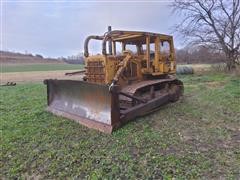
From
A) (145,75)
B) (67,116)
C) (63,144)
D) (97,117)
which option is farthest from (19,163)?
(145,75)

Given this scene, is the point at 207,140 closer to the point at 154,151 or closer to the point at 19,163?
the point at 154,151

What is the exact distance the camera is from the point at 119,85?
19.7 feet

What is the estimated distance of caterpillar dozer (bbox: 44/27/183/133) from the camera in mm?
5254

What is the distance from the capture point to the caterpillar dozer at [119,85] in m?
5.25

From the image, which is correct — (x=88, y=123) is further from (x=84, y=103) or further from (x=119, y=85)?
(x=119, y=85)

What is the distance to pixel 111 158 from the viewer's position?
3.91 m

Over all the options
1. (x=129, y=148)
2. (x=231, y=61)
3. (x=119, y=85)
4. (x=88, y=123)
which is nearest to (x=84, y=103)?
(x=88, y=123)

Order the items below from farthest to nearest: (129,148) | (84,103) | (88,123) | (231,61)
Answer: (231,61) < (84,103) < (88,123) < (129,148)

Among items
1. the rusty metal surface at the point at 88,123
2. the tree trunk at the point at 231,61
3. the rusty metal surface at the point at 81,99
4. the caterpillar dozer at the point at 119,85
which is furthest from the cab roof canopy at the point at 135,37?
the tree trunk at the point at 231,61

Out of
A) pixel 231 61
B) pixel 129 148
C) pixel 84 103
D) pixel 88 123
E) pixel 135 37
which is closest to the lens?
pixel 129 148

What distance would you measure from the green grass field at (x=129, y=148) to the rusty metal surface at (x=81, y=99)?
12.7 inches

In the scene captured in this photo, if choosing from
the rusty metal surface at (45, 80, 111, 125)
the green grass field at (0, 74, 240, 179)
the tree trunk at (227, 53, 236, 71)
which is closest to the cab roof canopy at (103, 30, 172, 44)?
the rusty metal surface at (45, 80, 111, 125)

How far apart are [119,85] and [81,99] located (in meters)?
0.92

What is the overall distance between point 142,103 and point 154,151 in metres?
1.94
